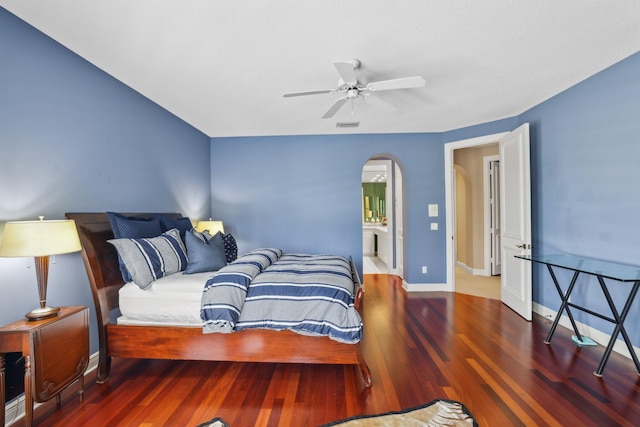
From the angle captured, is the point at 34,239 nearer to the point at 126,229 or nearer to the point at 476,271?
the point at 126,229

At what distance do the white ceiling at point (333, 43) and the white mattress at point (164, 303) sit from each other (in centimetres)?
195

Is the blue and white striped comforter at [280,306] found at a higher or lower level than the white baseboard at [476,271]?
higher

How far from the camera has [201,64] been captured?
8.27 ft

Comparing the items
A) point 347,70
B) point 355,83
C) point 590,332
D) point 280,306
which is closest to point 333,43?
point 347,70

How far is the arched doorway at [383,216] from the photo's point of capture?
18.0 feet

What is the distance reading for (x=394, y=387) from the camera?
2100 millimetres

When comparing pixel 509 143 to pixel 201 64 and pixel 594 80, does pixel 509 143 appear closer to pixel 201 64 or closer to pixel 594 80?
pixel 594 80

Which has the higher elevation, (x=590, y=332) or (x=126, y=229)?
(x=126, y=229)

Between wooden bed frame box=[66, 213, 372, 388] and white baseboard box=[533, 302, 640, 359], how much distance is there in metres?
2.42

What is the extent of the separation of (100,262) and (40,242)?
75cm

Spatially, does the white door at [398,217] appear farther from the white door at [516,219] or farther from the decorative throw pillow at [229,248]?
the decorative throw pillow at [229,248]

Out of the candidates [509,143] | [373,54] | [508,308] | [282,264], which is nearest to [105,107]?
[282,264]

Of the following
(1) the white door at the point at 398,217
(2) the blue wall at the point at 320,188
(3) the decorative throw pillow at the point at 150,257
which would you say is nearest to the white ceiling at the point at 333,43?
(2) the blue wall at the point at 320,188

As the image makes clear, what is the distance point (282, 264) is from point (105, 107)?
229cm
